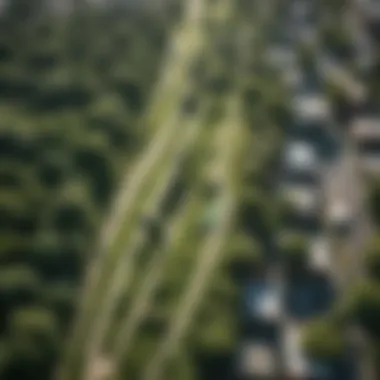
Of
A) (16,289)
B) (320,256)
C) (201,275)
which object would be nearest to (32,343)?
(16,289)

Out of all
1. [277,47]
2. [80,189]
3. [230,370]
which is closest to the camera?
[230,370]

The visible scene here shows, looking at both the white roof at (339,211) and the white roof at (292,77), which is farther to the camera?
the white roof at (292,77)

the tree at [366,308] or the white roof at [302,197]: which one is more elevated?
the white roof at [302,197]

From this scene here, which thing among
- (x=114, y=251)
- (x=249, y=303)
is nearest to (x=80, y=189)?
(x=114, y=251)

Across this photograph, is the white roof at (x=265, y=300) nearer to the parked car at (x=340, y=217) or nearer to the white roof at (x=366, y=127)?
the parked car at (x=340, y=217)

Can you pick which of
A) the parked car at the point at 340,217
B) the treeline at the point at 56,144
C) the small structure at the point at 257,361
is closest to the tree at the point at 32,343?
the treeline at the point at 56,144

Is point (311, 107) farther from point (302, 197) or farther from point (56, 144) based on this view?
point (56, 144)

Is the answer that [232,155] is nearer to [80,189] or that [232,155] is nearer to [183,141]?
[183,141]
